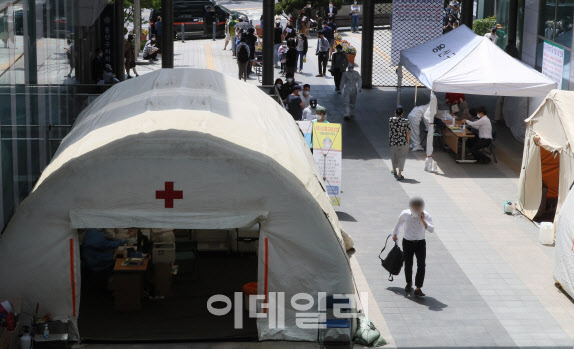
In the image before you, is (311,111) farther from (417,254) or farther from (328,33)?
(328,33)

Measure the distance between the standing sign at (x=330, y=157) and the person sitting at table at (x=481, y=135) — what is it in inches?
208

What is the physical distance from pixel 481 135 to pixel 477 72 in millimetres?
1503

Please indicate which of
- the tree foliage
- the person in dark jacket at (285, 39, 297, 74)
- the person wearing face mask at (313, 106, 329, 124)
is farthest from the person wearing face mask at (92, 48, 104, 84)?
the tree foliage

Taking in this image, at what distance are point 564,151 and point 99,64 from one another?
47.1 ft

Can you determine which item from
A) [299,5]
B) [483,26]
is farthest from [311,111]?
[299,5]

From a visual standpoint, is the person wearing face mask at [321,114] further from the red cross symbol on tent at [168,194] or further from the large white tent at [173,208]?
the red cross symbol on tent at [168,194]

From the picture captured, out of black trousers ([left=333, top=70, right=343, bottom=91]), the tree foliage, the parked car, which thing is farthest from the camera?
the tree foliage

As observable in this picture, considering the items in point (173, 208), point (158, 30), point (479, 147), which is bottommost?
point (479, 147)

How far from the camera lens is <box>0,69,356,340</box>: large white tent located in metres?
11.9

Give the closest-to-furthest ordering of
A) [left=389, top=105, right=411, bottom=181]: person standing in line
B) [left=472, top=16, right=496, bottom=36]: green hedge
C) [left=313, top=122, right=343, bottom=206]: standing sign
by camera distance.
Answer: [left=313, top=122, right=343, bottom=206]: standing sign < [left=389, top=105, right=411, bottom=181]: person standing in line < [left=472, top=16, right=496, bottom=36]: green hedge

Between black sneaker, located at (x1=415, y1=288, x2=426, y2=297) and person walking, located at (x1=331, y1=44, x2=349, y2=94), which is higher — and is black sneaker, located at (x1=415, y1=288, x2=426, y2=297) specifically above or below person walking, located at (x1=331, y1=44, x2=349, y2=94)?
below

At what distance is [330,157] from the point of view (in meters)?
17.6

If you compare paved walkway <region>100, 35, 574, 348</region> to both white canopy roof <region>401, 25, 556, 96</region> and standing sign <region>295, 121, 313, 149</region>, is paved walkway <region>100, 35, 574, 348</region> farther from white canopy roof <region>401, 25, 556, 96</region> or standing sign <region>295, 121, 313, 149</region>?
white canopy roof <region>401, 25, 556, 96</region>

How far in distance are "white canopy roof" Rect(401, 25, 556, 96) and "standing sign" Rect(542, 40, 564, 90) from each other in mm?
912
